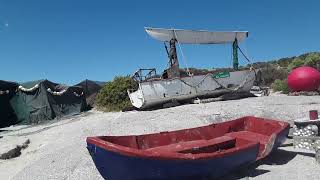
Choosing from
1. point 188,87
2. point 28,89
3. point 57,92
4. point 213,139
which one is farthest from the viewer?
point 57,92

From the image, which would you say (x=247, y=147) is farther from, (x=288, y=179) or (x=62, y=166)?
(x=62, y=166)

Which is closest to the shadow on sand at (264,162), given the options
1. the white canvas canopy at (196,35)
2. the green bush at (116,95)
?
the white canvas canopy at (196,35)

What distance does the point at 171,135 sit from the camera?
1013 centimetres

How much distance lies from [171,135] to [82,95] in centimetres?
1958

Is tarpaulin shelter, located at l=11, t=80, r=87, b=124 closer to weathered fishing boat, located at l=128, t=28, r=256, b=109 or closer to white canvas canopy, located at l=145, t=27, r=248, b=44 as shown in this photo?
weathered fishing boat, located at l=128, t=28, r=256, b=109

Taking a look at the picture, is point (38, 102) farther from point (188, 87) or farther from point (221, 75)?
point (221, 75)

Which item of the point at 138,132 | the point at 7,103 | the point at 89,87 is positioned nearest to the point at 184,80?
the point at 138,132

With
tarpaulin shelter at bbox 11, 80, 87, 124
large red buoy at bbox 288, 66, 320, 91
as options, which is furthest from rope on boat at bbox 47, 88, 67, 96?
large red buoy at bbox 288, 66, 320, 91

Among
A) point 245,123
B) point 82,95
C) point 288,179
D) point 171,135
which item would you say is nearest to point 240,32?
point 82,95

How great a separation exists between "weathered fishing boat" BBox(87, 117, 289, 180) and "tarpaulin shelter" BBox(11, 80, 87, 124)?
52.5 ft

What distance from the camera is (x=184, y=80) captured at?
21.4 metres

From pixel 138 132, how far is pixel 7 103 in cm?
1427

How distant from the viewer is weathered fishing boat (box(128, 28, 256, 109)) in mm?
20922

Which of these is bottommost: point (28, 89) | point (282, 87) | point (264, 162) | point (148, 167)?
point (264, 162)
